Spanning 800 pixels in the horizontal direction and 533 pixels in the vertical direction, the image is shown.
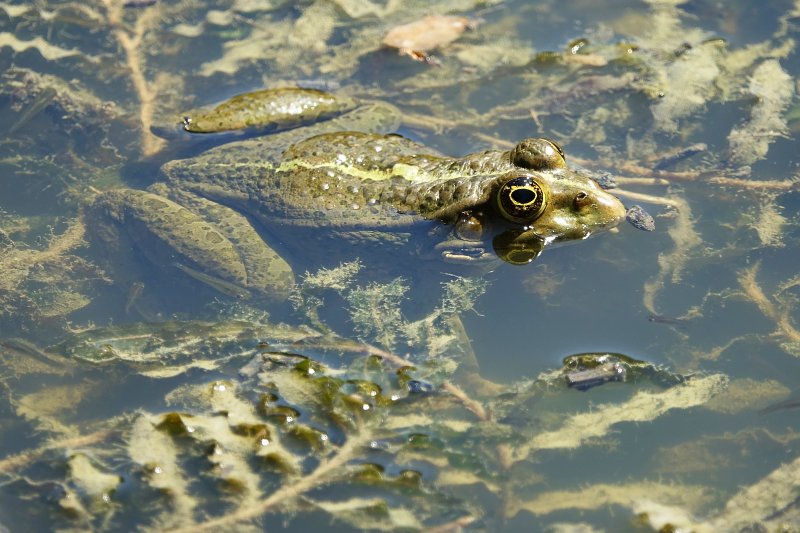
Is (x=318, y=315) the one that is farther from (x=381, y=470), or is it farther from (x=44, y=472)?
(x=44, y=472)

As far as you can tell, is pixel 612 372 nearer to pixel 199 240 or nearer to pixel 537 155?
pixel 537 155

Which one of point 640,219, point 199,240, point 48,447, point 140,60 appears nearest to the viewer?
point 48,447

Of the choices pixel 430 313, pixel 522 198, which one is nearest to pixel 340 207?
pixel 430 313

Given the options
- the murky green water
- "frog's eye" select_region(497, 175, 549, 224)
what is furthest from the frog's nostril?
the murky green water

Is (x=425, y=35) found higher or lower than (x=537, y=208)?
higher

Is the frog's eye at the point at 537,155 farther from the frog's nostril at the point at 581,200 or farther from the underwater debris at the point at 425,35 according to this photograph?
the underwater debris at the point at 425,35

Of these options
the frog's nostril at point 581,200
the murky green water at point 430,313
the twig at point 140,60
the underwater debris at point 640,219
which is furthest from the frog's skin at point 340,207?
the twig at point 140,60

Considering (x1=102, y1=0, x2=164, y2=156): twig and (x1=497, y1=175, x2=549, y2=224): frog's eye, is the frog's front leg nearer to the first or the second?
(x1=102, y1=0, x2=164, y2=156): twig
